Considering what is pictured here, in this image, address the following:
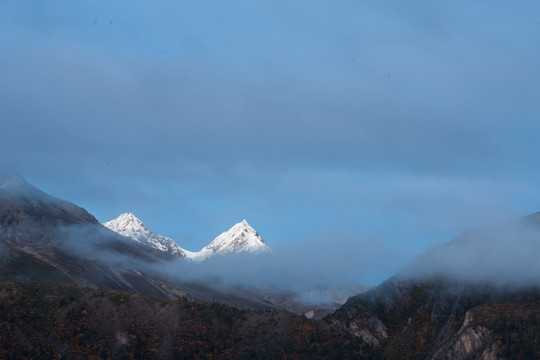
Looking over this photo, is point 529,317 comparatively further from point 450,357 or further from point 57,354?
point 57,354

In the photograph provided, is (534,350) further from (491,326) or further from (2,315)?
(2,315)

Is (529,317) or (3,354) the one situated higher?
(529,317)

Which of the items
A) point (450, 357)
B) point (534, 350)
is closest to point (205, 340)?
point (450, 357)

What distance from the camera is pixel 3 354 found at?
166 meters

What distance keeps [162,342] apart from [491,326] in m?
96.1

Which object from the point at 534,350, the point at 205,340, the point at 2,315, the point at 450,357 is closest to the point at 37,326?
the point at 2,315

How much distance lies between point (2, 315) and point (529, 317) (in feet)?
495

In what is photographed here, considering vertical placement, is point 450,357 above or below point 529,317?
below

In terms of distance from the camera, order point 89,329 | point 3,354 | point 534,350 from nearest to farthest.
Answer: point 3,354, point 534,350, point 89,329

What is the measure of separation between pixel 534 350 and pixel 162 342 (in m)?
104

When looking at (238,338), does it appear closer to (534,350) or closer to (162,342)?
(162,342)

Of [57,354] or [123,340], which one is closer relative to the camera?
[57,354]

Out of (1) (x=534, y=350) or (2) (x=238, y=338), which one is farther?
(2) (x=238, y=338)

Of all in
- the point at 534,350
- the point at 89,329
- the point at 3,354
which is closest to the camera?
the point at 3,354
